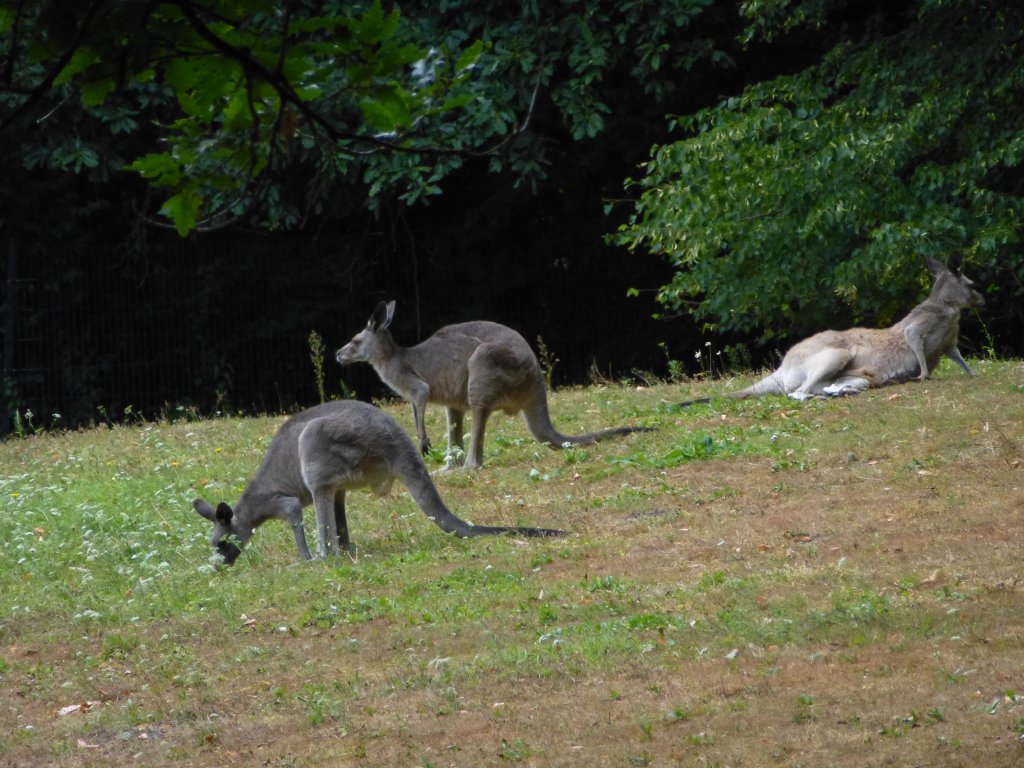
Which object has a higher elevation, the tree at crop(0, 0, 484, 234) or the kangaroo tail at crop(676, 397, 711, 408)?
the tree at crop(0, 0, 484, 234)

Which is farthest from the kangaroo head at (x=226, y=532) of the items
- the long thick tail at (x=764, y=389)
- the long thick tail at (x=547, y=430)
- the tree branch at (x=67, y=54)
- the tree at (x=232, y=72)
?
the tree branch at (x=67, y=54)

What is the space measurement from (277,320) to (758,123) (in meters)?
7.82

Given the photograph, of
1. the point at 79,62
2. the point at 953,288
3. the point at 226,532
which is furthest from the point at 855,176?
the point at 79,62

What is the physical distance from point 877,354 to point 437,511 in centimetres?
545

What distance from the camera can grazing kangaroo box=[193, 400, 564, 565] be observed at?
8469mm

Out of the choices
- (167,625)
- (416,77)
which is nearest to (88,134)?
(167,625)

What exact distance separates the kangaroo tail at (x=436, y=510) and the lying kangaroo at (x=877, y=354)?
13.8ft

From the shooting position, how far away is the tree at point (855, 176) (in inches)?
550

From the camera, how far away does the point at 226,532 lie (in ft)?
29.2

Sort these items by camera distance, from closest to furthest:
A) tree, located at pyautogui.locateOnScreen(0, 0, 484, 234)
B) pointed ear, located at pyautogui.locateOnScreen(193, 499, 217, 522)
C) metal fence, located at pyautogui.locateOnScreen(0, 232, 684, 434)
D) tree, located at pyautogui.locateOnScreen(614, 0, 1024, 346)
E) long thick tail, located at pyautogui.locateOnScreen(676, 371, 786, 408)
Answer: tree, located at pyautogui.locateOnScreen(0, 0, 484, 234)
pointed ear, located at pyautogui.locateOnScreen(193, 499, 217, 522)
long thick tail, located at pyautogui.locateOnScreen(676, 371, 786, 408)
tree, located at pyautogui.locateOnScreen(614, 0, 1024, 346)
metal fence, located at pyautogui.locateOnScreen(0, 232, 684, 434)

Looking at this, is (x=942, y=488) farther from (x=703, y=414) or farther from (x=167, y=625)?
(x=167, y=625)

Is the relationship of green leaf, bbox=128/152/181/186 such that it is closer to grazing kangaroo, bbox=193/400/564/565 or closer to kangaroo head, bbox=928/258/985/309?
grazing kangaroo, bbox=193/400/564/565

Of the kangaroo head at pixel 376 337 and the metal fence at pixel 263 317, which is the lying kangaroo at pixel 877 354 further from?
the metal fence at pixel 263 317

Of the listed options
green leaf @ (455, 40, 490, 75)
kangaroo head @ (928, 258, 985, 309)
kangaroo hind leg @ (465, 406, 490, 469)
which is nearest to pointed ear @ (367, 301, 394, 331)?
kangaroo hind leg @ (465, 406, 490, 469)
